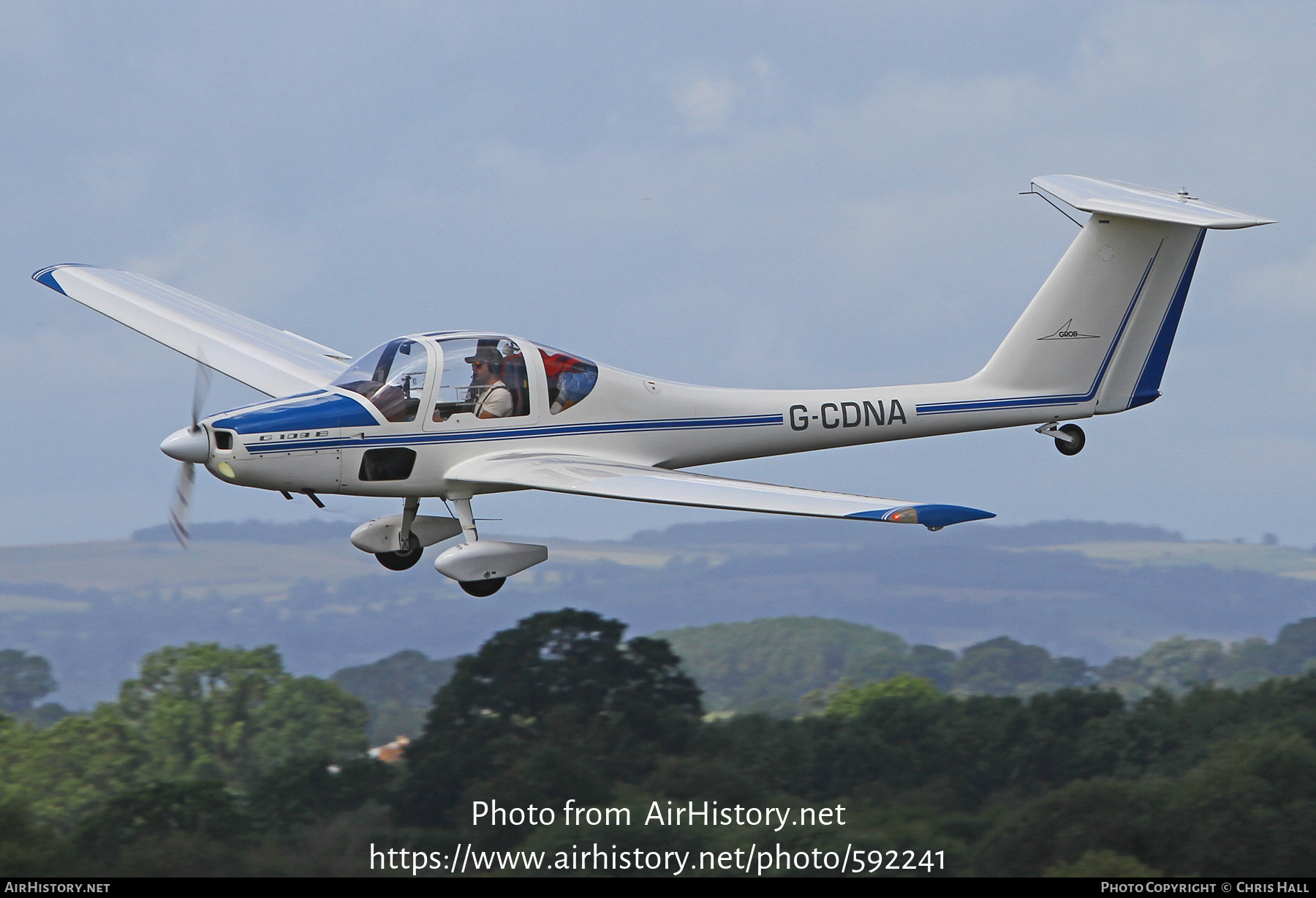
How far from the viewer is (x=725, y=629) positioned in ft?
274

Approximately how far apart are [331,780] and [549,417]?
36081 mm

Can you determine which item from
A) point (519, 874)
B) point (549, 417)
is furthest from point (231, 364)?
point (519, 874)

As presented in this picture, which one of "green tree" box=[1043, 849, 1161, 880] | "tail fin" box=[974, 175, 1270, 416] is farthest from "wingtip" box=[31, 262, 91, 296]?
"green tree" box=[1043, 849, 1161, 880]

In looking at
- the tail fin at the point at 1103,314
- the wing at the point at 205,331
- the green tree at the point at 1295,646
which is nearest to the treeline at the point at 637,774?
the wing at the point at 205,331

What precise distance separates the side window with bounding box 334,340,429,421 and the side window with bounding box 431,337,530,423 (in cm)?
23

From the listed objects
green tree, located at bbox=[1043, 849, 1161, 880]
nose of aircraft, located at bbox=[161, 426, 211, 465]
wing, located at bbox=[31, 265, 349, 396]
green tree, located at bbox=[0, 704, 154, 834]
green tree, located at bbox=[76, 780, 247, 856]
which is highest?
wing, located at bbox=[31, 265, 349, 396]

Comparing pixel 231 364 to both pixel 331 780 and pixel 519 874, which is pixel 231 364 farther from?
pixel 331 780

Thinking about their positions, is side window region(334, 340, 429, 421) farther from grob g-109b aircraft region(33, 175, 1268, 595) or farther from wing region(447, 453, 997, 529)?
wing region(447, 453, 997, 529)

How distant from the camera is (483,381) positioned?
14.6m

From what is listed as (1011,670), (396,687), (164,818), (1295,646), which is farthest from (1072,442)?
(1295,646)

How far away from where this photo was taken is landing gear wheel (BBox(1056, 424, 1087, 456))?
1720 centimetres

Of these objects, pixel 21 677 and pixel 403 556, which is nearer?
pixel 403 556

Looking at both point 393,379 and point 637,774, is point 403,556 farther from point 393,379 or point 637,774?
point 637,774

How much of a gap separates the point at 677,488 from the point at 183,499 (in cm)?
531
